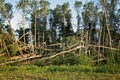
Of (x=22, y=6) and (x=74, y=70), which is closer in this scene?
(x=74, y=70)

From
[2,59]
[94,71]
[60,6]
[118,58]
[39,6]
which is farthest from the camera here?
[60,6]

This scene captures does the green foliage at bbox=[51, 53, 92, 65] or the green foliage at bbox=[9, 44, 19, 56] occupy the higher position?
the green foliage at bbox=[9, 44, 19, 56]

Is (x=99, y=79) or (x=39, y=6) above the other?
(x=39, y=6)

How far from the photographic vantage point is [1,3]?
2464 cm

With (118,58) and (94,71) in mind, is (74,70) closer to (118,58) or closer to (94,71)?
(94,71)

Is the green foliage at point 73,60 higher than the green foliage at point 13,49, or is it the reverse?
the green foliage at point 13,49

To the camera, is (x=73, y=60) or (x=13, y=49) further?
(x=13, y=49)

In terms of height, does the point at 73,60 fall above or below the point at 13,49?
below

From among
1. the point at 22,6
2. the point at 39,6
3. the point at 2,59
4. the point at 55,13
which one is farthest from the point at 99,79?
the point at 55,13

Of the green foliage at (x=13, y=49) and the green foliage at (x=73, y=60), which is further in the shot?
the green foliage at (x=13, y=49)

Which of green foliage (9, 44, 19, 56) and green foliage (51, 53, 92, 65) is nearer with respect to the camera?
green foliage (51, 53, 92, 65)

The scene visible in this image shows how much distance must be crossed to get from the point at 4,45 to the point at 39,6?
33129mm

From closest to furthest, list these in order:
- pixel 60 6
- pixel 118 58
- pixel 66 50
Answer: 1. pixel 118 58
2. pixel 66 50
3. pixel 60 6

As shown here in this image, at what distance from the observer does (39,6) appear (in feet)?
160
